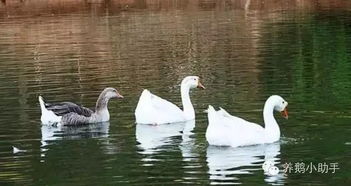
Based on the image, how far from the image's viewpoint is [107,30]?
171 feet

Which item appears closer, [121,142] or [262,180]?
[262,180]

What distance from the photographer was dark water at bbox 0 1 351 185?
16719 mm

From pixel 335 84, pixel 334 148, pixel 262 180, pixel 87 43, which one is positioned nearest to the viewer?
pixel 262 180

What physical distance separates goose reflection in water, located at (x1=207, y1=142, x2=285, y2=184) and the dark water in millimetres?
20

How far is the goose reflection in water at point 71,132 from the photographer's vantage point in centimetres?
2045

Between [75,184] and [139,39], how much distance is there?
30.1m

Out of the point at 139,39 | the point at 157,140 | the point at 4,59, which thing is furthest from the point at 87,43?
the point at 157,140

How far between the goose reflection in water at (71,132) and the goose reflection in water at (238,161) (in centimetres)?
362

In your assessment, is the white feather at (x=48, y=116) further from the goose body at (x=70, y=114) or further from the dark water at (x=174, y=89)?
the dark water at (x=174, y=89)

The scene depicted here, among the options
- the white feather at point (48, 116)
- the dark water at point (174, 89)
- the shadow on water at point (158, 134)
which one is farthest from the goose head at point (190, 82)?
the white feather at point (48, 116)

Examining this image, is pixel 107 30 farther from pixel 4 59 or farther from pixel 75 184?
pixel 75 184

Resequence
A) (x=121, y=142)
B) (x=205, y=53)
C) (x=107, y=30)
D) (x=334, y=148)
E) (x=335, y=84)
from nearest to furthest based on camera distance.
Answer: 1. (x=334, y=148)
2. (x=121, y=142)
3. (x=335, y=84)
4. (x=205, y=53)
5. (x=107, y=30)

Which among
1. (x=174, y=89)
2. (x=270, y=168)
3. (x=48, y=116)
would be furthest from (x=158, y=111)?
(x=270, y=168)

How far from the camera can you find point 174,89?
90.2 ft
